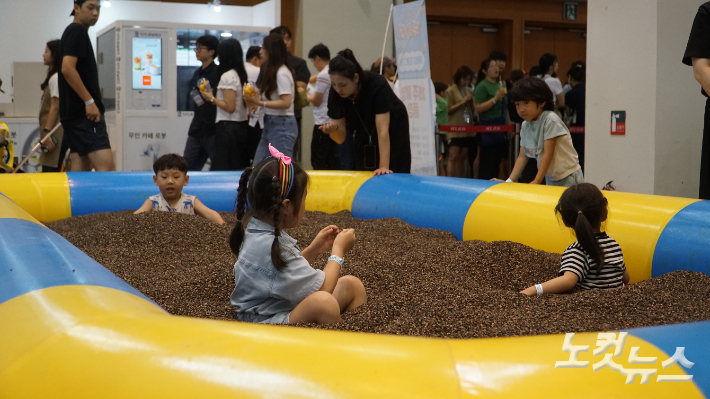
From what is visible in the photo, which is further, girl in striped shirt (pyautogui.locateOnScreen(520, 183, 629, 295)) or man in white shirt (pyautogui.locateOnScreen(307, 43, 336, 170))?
man in white shirt (pyautogui.locateOnScreen(307, 43, 336, 170))

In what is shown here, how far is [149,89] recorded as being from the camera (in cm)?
717

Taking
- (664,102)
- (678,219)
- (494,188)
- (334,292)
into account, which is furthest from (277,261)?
(664,102)

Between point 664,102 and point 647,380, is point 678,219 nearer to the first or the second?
point 647,380

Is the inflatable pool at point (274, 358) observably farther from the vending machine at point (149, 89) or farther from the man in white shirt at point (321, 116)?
the vending machine at point (149, 89)

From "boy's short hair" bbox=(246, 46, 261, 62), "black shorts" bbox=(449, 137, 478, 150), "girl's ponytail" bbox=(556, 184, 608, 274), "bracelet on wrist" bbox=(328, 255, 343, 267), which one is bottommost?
"bracelet on wrist" bbox=(328, 255, 343, 267)

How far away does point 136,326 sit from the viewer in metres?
1.25

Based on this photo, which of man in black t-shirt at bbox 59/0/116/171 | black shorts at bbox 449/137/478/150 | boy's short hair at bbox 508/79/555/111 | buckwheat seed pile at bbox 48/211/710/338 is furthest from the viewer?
black shorts at bbox 449/137/478/150

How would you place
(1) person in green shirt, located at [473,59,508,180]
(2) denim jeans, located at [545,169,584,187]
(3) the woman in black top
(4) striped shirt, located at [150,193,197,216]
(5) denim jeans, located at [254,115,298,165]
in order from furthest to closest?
(1) person in green shirt, located at [473,59,508,180]
(5) denim jeans, located at [254,115,298,165]
(3) the woman in black top
(4) striped shirt, located at [150,193,197,216]
(2) denim jeans, located at [545,169,584,187]

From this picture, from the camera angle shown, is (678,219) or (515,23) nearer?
(678,219)

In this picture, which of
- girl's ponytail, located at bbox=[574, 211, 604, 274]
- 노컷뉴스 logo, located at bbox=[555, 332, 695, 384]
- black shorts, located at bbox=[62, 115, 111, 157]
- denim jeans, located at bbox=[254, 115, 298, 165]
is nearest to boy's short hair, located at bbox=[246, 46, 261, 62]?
denim jeans, located at bbox=[254, 115, 298, 165]

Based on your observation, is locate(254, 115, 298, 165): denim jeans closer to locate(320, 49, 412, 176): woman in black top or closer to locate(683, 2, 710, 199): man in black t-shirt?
locate(320, 49, 412, 176): woman in black top

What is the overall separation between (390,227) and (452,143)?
4.04m

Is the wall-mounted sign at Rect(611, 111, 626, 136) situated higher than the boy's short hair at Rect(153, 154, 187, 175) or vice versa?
the wall-mounted sign at Rect(611, 111, 626, 136)

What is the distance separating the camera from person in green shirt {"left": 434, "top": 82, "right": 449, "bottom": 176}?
7.39m
